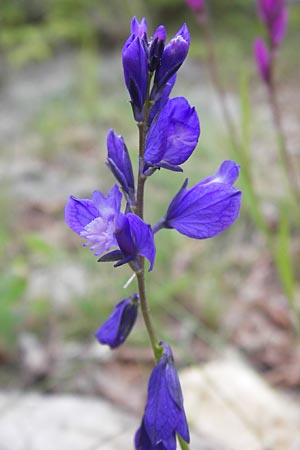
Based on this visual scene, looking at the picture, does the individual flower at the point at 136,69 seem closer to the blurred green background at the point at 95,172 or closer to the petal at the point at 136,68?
the petal at the point at 136,68

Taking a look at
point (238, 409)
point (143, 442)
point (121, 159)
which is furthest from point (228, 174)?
point (238, 409)

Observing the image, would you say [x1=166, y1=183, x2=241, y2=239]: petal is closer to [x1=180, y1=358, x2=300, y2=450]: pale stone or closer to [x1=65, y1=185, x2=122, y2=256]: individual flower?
[x1=65, y1=185, x2=122, y2=256]: individual flower

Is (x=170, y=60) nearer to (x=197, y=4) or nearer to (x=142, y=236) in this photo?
(x=142, y=236)

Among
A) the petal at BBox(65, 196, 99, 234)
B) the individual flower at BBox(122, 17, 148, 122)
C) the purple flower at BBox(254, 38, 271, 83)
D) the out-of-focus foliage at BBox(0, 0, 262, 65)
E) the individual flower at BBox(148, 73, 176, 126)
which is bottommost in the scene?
the petal at BBox(65, 196, 99, 234)

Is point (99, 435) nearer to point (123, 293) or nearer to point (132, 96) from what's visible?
point (123, 293)

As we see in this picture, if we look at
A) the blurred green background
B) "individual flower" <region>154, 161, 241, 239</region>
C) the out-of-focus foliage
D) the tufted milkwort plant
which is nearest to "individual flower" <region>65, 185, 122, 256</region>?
the tufted milkwort plant

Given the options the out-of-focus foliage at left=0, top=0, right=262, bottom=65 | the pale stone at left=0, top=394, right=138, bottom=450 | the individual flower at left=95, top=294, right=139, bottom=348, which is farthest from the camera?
the out-of-focus foliage at left=0, top=0, right=262, bottom=65
